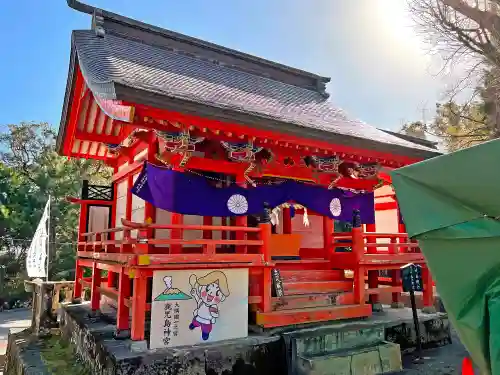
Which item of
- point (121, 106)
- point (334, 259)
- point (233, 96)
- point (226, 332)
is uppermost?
point (233, 96)

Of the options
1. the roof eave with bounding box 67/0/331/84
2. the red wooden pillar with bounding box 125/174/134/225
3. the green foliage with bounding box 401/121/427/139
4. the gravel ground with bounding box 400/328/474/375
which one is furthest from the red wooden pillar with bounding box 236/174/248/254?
the green foliage with bounding box 401/121/427/139

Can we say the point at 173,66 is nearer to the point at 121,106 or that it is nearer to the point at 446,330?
the point at 121,106

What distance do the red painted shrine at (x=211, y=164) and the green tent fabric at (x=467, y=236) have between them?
14.2ft

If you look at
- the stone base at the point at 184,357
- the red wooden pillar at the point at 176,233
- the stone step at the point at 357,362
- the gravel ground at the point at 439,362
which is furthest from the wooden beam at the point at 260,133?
the gravel ground at the point at 439,362

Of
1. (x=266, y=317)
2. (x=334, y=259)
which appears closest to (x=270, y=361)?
(x=266, y=317)

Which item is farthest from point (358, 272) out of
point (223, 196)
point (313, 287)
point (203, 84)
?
point (203, 84)

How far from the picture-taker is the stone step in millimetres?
5895

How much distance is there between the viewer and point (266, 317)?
652 centimetres

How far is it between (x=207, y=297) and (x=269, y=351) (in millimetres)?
1373

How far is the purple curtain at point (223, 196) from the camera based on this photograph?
21.2ft

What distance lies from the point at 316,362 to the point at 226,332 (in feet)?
4.87

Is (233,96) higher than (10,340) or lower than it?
higher

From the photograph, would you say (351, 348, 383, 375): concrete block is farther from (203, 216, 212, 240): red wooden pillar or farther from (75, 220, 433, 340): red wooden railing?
(203, 216, 212, 240): red wooden pillar

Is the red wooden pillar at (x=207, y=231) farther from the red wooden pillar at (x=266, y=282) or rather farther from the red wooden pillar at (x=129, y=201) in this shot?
the red wooden pillar at (x=129, y=201)
